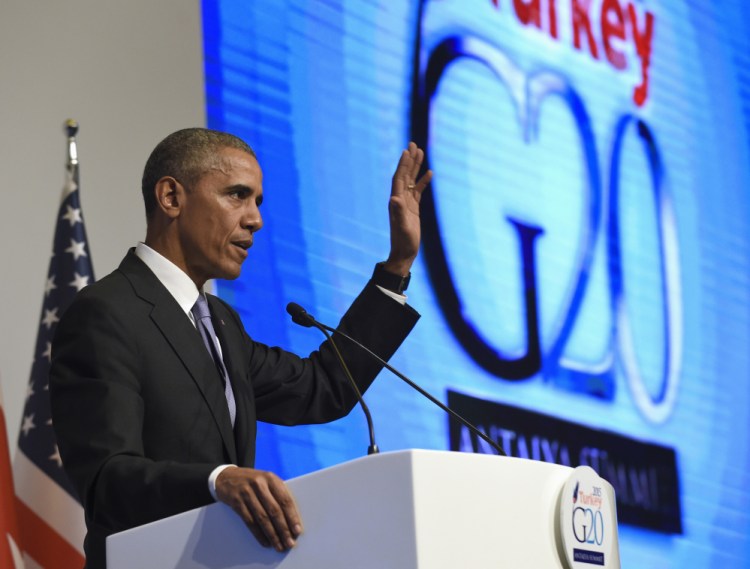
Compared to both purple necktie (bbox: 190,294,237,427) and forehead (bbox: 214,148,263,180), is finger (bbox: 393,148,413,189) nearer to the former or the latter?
forehead (bbox: 214,148,263,180)

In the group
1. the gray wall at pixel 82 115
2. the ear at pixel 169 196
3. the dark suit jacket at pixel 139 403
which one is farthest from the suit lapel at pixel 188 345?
the gray wall at pixel 82 115

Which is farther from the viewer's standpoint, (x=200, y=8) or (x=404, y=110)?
(x=404, y=110)

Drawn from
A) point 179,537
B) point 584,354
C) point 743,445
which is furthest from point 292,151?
point 743,445

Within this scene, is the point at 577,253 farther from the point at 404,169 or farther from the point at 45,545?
the point at 45,545

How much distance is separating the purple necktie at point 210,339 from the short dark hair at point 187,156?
0.23 m

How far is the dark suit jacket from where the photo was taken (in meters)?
1.81

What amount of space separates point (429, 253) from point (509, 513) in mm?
2328

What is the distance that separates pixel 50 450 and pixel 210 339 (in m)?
0.93

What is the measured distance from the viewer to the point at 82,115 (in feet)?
10.9

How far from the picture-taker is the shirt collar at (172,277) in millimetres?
2275

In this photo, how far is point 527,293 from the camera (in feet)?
13.8

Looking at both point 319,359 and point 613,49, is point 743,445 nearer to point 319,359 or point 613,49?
point 613,49

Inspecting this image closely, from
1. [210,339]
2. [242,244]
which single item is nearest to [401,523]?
[210,339]

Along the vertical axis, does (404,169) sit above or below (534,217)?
below
